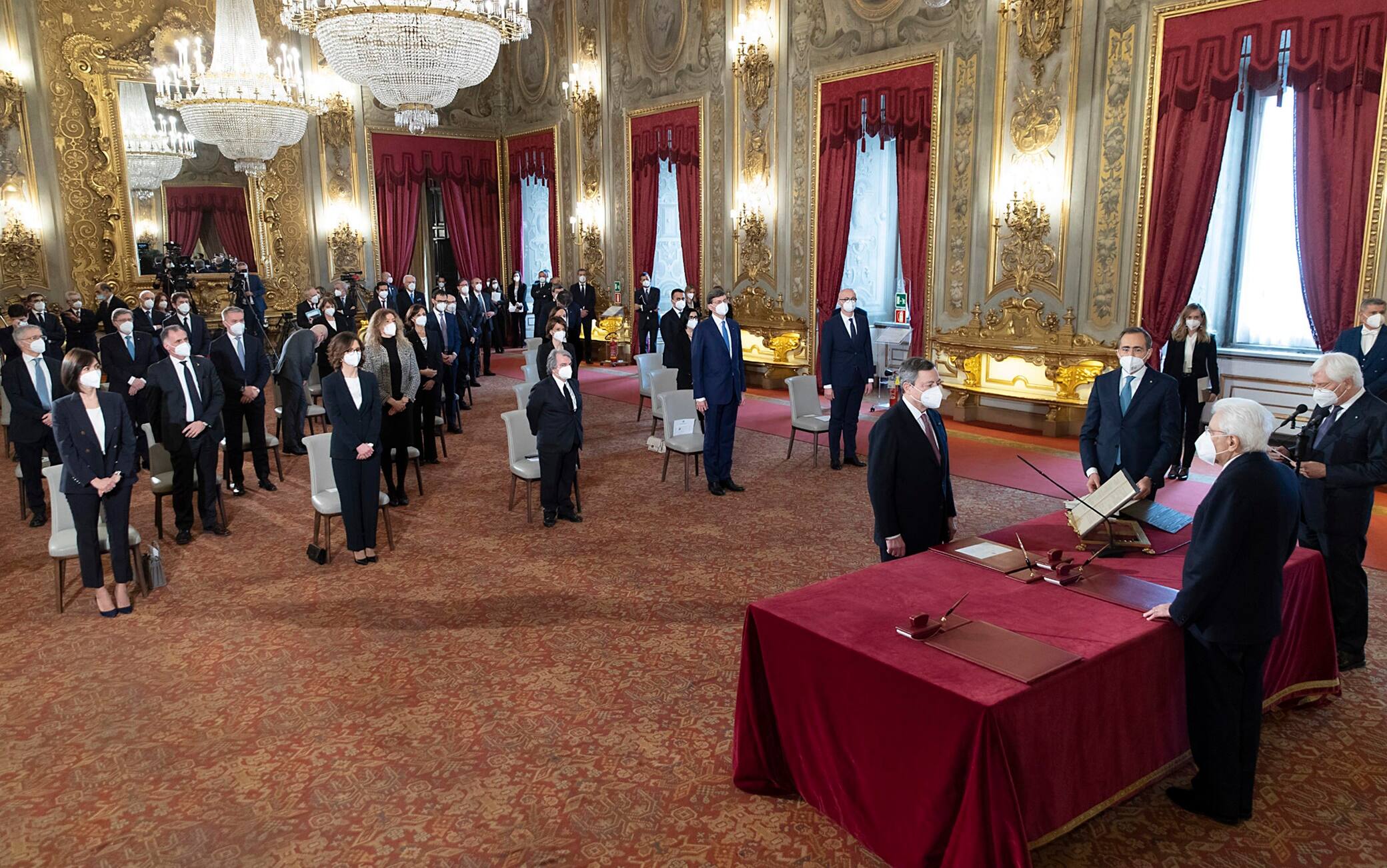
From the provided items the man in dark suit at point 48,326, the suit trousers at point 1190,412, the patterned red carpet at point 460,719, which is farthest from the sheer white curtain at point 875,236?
the man in dark suit at point 48,326

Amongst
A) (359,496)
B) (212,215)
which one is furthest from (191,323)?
(359,496)

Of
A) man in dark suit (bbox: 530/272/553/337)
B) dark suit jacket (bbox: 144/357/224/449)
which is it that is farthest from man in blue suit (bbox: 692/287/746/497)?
man in dark suit (bbox: 530/272/553/337)

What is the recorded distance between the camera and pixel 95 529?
207 inches

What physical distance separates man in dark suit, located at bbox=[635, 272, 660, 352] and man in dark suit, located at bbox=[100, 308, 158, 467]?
7.69m

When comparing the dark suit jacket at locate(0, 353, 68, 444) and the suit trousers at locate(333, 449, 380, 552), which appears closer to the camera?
the suit trousers at locate(333, 449, 380, 552)

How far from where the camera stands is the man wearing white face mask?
4199 millimetres

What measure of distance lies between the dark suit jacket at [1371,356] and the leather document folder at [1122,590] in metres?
4.53

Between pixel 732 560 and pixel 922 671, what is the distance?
3459 millimetres

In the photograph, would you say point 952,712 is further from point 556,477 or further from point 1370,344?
point 1370,344

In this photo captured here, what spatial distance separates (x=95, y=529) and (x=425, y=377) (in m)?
3.82

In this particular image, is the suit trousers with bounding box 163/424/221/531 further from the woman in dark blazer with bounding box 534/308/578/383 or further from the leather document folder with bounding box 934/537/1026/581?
the leather document folder with bounding box 934/537/1026/581

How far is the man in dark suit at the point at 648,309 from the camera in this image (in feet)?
48.2

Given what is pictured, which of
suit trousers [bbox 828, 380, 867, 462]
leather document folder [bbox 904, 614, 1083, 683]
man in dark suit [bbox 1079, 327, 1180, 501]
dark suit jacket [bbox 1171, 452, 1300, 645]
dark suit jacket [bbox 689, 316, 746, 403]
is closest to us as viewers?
leather document folder [bbox 904, 614, 1083, 683]

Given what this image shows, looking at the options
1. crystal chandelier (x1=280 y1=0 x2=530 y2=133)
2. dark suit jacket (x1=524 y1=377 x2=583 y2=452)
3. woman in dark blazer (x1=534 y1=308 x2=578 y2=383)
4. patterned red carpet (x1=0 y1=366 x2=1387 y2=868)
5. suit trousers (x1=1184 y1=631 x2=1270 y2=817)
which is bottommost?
patterned red carpet (x1=0 y1=366 x2=1387 y2=868)
